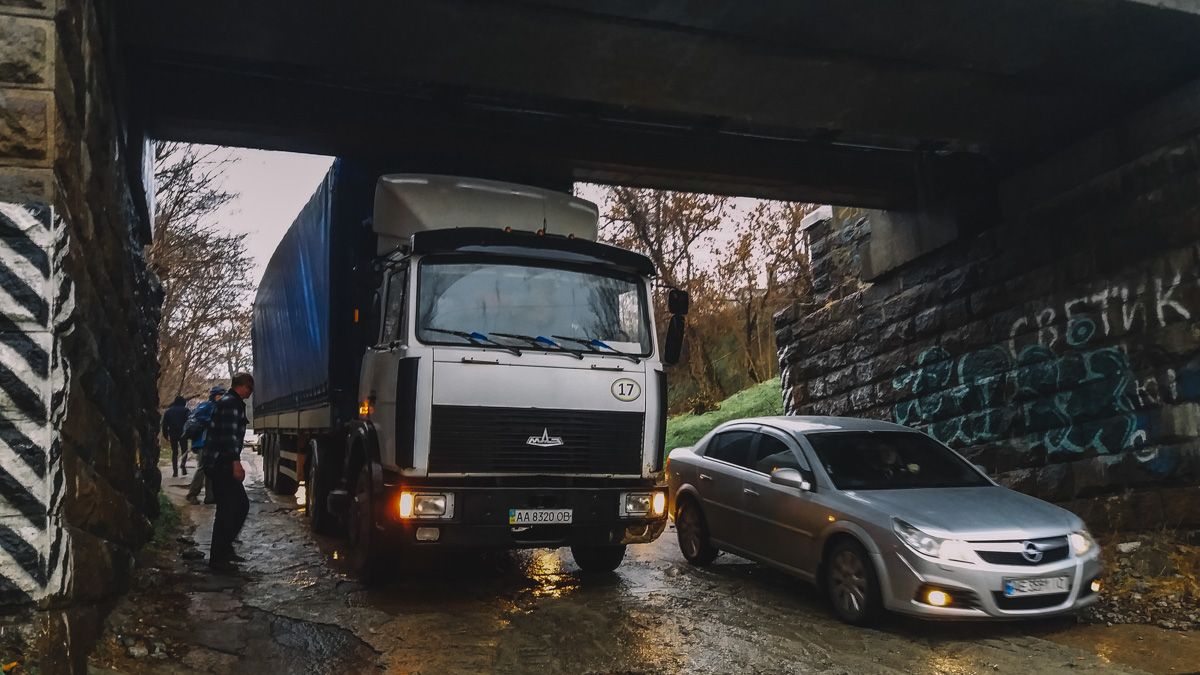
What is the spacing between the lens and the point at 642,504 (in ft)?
23.1

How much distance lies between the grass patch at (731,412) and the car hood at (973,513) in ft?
35.6

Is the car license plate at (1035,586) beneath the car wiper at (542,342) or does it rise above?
beneath

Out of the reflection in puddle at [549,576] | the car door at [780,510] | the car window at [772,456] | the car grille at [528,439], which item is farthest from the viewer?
the car window at [772,456]

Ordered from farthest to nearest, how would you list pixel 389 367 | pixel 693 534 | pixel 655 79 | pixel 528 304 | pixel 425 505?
pixel 693 534 < pixel 655 79 < pixel 528 304 < pixel 389 367 < pixel 425 505

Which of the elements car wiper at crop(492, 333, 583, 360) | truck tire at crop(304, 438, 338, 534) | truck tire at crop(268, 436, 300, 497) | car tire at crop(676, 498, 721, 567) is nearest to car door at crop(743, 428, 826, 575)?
car tire at crop(676, 498, 721, 567)

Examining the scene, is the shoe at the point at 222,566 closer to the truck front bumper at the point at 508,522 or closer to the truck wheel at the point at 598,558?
the truck front bumper at the point at 508,522

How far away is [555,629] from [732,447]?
117 inches

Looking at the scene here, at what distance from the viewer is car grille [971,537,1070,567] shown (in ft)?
19.4

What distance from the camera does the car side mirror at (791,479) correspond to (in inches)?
274

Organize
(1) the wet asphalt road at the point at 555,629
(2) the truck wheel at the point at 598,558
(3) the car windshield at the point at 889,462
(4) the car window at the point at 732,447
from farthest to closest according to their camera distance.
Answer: (4) the car window at the point at 732,447 → (2) the truck wheel at the point at 598,558 → (3) the car windshield at the point at 889,462 → (1) the wet asphalt road at the point at 555,629

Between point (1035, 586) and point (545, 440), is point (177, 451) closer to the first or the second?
point (545, 440)

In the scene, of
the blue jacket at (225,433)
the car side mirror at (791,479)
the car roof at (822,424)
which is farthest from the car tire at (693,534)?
the blue jacket at (225,433)

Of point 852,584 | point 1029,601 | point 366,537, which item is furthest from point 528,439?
point 1029,601

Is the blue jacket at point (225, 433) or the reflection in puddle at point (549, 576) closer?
the reflection in puddle at point (549, 576)
